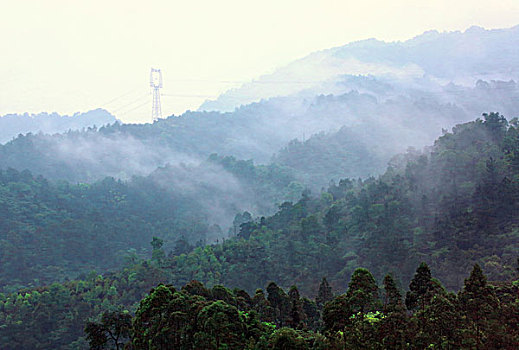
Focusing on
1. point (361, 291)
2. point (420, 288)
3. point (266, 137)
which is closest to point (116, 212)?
point (266, 137)

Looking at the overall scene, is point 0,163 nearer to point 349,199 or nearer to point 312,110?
point 349,199

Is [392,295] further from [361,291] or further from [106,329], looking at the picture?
[106,329]

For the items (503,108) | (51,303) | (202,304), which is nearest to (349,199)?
(51,303)

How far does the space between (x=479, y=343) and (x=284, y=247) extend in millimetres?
51824

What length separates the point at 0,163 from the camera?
123375 mm

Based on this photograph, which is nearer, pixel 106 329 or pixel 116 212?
pixel 106 329

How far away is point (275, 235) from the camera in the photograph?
238 feet

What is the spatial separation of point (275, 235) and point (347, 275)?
58.3ft

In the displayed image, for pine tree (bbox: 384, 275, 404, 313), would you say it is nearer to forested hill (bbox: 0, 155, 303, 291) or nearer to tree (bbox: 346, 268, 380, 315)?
tree (bbox: 346, 268, 380, 315)

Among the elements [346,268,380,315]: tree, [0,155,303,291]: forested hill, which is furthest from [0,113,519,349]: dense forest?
[0,155,303,291]: forested hill

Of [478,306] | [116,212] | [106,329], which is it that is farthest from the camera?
[116,212]

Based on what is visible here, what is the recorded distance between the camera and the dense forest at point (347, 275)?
1891 cm

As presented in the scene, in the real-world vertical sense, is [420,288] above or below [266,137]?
below

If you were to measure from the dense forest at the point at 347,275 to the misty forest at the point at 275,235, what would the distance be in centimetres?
12
